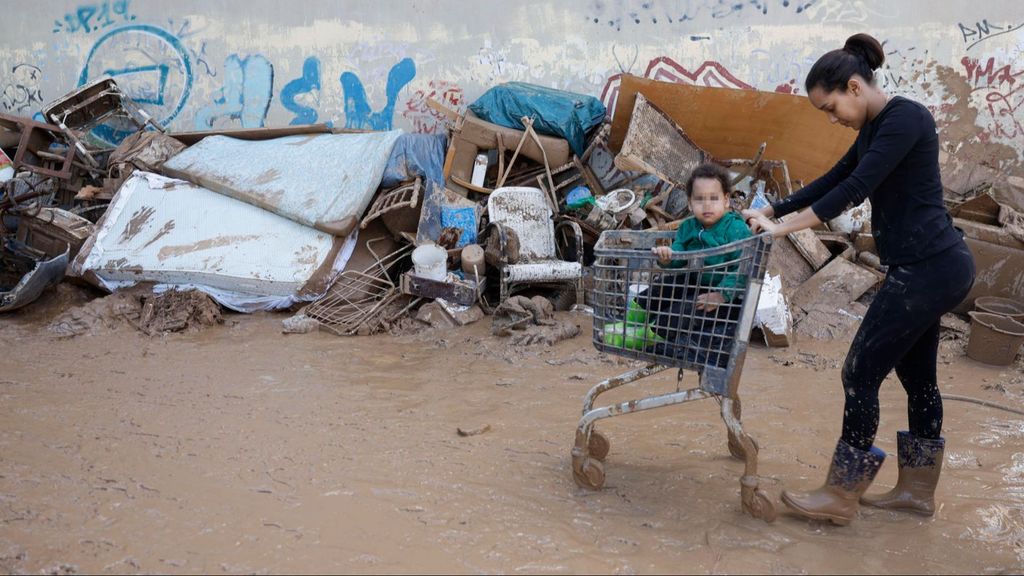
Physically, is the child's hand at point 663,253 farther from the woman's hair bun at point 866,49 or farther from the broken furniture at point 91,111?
the broken furniture at point 91,111

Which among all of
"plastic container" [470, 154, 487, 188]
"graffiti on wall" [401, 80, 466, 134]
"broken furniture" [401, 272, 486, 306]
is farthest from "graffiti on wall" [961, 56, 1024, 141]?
"broken furniture" [401, 272, 486, 306]

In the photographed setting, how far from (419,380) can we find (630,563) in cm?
250

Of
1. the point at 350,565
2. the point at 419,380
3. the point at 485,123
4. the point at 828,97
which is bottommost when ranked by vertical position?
the point at 419,380

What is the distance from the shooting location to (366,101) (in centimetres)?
860

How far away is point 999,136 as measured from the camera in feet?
26.1

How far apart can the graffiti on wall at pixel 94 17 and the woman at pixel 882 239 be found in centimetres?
847

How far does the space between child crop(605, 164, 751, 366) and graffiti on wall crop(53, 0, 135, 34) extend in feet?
26.4

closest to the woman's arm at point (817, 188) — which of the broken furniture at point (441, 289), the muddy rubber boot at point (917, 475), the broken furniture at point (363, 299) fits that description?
the muddy rubber boot at point (917, 475)

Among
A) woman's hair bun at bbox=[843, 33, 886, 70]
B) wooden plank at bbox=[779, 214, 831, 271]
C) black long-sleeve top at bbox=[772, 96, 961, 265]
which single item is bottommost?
wooden plank at bbox=[779, 214, 831, 271]

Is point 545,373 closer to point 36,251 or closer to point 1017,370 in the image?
point 1017,370

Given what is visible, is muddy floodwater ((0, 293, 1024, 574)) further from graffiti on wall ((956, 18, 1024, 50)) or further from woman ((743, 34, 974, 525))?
graffiti on wall ((956, 18, 1024, 50))

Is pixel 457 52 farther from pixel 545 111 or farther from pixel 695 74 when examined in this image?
pixel 695 74

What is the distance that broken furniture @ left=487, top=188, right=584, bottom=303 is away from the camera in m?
6.33

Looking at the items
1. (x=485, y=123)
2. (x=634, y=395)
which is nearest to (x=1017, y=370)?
(x=634, y=395)
